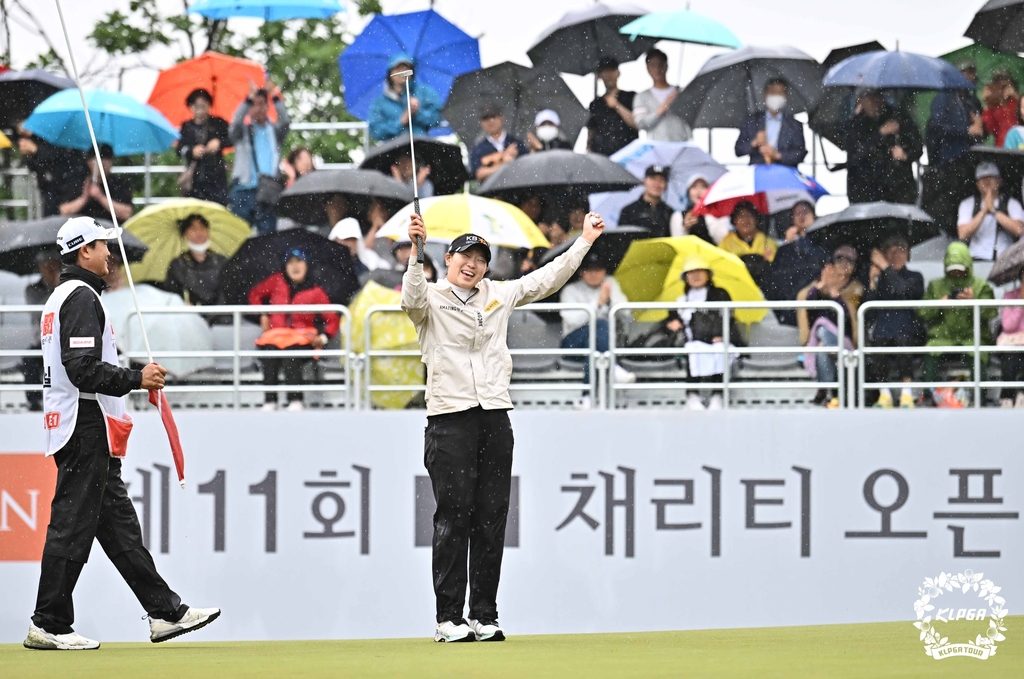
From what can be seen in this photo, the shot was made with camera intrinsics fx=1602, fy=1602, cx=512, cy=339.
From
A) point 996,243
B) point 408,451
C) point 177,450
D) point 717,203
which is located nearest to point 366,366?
point 408,451

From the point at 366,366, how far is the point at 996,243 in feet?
13.9

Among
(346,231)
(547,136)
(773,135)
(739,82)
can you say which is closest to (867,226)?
(773,135)

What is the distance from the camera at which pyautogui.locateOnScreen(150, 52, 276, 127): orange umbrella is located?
12211 mm

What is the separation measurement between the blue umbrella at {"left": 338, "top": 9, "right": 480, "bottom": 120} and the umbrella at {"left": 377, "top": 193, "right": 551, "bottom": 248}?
80.2 inches

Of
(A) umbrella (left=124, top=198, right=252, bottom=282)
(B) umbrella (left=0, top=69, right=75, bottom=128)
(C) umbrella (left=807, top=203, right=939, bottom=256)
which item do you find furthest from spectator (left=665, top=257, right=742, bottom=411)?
(B) umbrella (left=0, top=69, right=75, bottom=128)

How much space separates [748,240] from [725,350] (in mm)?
1498

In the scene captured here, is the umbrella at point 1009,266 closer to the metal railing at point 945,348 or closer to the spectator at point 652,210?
the metal railing at point 945,348

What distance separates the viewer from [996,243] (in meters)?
10.6

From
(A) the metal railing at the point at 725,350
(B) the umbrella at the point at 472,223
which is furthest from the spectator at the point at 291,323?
(A) the metal railing at the point at 725,350

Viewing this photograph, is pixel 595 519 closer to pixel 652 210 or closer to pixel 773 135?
pixel 652 210

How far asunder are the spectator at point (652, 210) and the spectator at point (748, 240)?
0.52 meters

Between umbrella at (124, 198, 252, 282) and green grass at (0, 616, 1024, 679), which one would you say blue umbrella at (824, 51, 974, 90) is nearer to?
umbrella at (124, 198, 252, 282)

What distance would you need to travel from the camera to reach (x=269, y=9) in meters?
12.2

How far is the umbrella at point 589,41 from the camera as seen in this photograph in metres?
12.3
